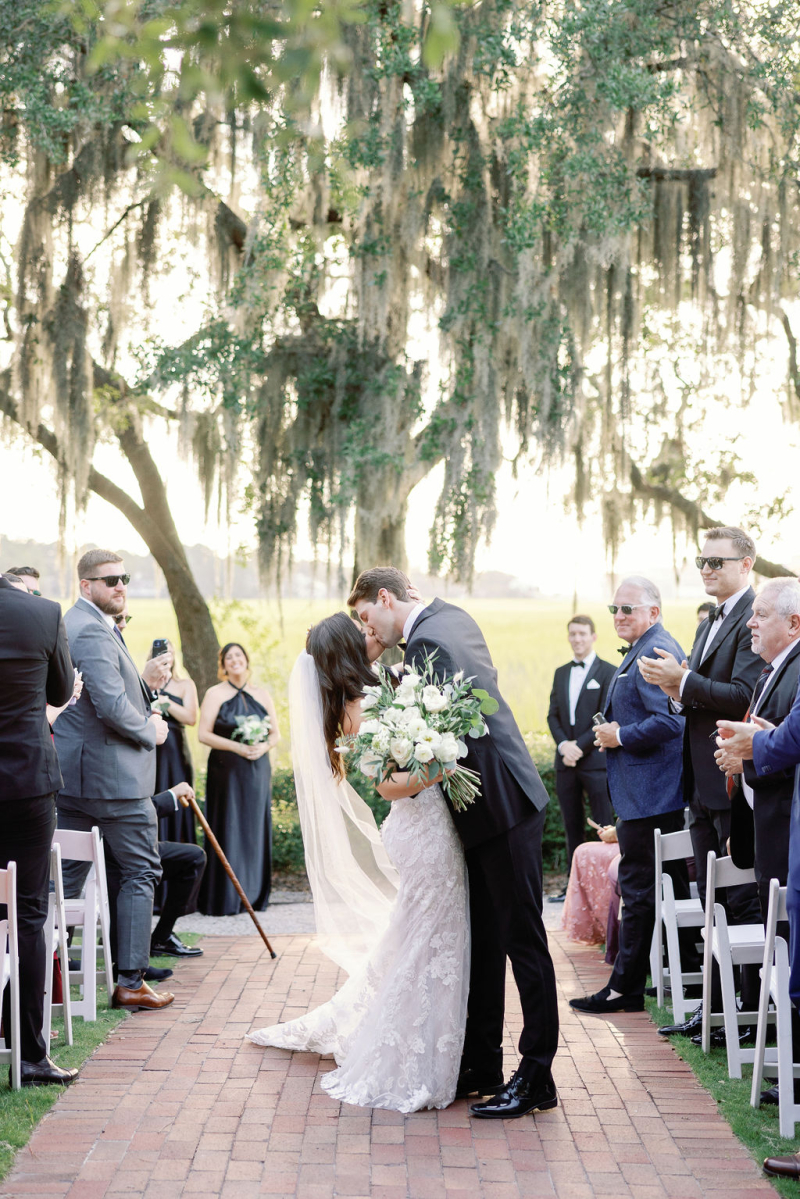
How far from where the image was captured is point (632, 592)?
17.9 ft

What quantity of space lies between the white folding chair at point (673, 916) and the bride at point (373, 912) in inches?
49.5

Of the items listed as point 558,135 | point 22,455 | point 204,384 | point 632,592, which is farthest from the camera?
point 22,455

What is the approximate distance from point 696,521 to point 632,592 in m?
6.53

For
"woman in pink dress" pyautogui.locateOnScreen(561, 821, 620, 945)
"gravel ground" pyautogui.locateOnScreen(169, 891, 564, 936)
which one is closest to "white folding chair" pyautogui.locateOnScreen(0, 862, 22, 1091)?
"gravel ground" pyautogui.locateOnScreen(169, 891, 564, 936)

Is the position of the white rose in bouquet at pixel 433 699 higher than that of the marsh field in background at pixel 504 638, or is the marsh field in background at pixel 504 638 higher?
the white rose in bouquet at pixel 433 699

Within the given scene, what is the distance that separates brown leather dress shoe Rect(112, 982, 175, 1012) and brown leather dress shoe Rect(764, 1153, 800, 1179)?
308 cm

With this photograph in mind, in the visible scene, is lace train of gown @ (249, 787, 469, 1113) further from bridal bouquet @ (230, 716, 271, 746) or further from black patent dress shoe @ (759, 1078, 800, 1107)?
bridal bouquet @ (230, 716, 271, 746)

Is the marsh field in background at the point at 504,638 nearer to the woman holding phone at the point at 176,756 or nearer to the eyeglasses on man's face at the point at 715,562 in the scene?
the woman holding phone at the point at 176,756

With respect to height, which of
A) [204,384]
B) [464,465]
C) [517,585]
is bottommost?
[517,585]

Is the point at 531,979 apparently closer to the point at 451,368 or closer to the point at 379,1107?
the point at 379,1107

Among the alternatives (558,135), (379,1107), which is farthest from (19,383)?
(379,1107)

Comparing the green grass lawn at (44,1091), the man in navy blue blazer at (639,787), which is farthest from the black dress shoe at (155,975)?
the man in navy blue blazer at (639,787)

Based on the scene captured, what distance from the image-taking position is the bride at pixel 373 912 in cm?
407

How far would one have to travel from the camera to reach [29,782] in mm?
4152
